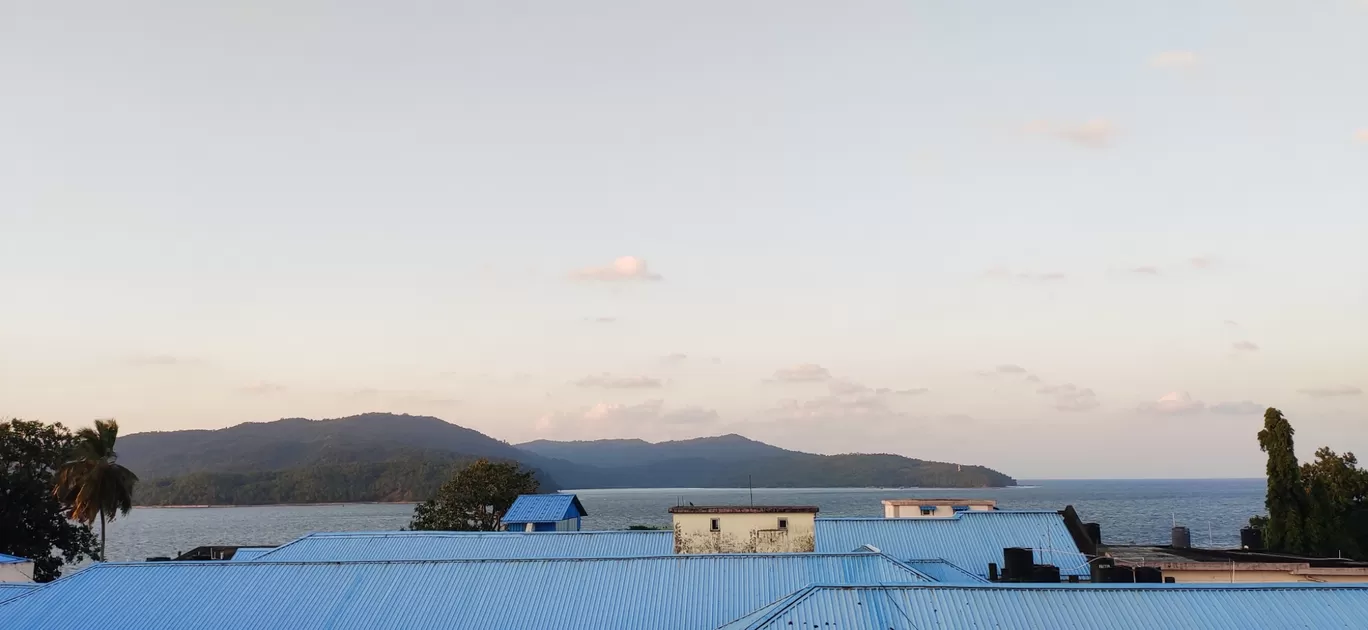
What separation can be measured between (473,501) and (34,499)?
2903cm

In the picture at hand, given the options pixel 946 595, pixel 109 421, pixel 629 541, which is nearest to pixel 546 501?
pixel 629 541

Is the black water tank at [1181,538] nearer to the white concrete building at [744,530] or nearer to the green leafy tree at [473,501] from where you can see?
the white concrete building at [744,530]

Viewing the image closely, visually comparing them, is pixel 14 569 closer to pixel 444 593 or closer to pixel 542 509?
pixel 444 593

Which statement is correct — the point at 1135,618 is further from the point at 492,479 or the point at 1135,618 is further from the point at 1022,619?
the point at 492,479

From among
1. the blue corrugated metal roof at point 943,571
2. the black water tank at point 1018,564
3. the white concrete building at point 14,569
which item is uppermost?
the black water tank at point 1018,564

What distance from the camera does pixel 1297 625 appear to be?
27094mm

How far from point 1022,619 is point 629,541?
2336 cm

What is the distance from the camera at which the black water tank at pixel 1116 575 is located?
33.9 metres

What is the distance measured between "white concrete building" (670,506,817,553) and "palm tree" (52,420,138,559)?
118 ft

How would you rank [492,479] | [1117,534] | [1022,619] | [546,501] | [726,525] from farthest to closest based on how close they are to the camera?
[1117,534] < [492,479] < [546,501] < [726,525] < [1022,619]

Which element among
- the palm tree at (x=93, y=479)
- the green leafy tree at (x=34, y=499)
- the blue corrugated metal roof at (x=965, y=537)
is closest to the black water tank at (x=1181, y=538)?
the blue corrugated metal roof at (x=965, y=537)

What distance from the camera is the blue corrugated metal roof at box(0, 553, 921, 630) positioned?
3225cm

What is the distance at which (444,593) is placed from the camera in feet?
111

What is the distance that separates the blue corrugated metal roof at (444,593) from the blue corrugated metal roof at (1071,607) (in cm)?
476
